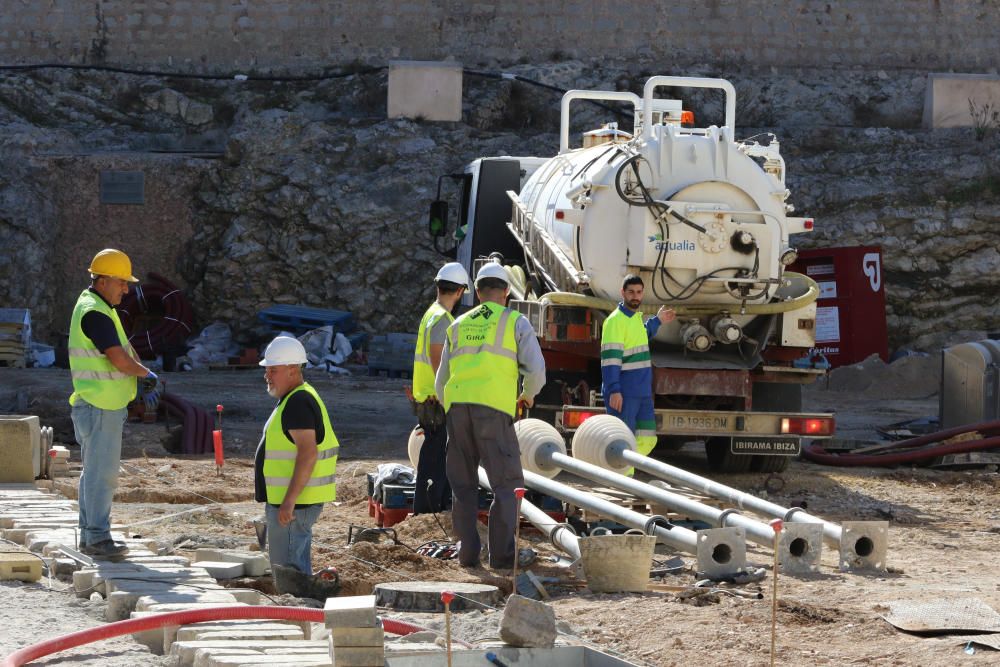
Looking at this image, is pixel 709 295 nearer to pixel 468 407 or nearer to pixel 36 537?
pixel 468 407

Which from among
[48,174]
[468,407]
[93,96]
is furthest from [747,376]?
[93,96]

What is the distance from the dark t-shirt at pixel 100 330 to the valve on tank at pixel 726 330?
19.8 ft

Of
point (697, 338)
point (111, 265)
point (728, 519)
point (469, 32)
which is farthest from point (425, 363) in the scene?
point (469, 32)

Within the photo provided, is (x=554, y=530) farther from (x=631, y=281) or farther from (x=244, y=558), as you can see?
(x=631, y=281)

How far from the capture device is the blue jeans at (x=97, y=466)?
28.3 feet

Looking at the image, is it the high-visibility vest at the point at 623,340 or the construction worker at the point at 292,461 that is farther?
the high-visibility vest at the point at 623,340

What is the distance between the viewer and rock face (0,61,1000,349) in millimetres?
25641

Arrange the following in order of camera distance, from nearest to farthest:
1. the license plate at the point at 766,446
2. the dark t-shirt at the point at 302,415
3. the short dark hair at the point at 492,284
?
the dark t-shirt at the point at 302,415, the short dark hair at the point at 492,284, the license plate at the point at 766,446

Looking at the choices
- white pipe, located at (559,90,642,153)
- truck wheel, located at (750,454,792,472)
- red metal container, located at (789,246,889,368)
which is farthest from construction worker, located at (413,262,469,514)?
red metal container, located at (789,246,889,368)

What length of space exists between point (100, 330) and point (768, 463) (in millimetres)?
6979

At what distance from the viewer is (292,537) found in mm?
8086

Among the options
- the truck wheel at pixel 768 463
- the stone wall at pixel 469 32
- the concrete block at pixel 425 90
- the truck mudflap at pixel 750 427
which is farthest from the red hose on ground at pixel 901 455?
the stone wall at pixel 469 32

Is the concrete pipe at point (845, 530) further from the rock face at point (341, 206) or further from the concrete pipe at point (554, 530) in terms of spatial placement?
the rock face at point (341, 206)

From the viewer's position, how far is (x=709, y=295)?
43.4 feet
